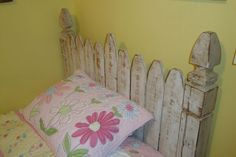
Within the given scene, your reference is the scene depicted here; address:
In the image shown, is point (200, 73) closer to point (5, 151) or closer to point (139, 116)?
point (139, 116)

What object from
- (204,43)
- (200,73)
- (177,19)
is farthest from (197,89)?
(177,19)

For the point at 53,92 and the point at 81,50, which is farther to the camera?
the point at 81,50

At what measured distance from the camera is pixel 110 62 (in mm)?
1295

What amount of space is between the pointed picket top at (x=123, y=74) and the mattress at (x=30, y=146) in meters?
0.23

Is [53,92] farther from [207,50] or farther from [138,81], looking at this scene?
[207,50]

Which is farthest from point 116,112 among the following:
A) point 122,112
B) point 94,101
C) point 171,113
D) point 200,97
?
point 200,97

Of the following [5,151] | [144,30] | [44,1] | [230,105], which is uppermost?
[44,1]

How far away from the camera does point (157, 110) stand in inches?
43.9

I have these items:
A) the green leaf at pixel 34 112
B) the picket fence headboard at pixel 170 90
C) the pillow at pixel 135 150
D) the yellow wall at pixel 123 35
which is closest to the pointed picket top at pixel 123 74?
the picket fence headboard at pixel 170 90

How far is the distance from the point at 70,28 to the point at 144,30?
0.60 m

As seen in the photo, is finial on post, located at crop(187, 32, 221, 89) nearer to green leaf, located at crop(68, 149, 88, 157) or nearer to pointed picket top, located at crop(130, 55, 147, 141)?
pointed picket top, located at crop(130, 55, 147, 141)

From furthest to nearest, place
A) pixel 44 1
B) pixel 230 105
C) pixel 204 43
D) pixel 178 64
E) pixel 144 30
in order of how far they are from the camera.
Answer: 1. pixel 44 1
2. pixel 144 30
3. pixel 178 64
4. pixel 230 105
5. pixel 204 43

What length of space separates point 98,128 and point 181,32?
0.51 metres

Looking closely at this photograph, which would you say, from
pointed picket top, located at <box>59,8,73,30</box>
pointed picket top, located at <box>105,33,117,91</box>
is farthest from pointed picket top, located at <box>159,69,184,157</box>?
pointed picket top, located at <box>59,8,73,30</box>
